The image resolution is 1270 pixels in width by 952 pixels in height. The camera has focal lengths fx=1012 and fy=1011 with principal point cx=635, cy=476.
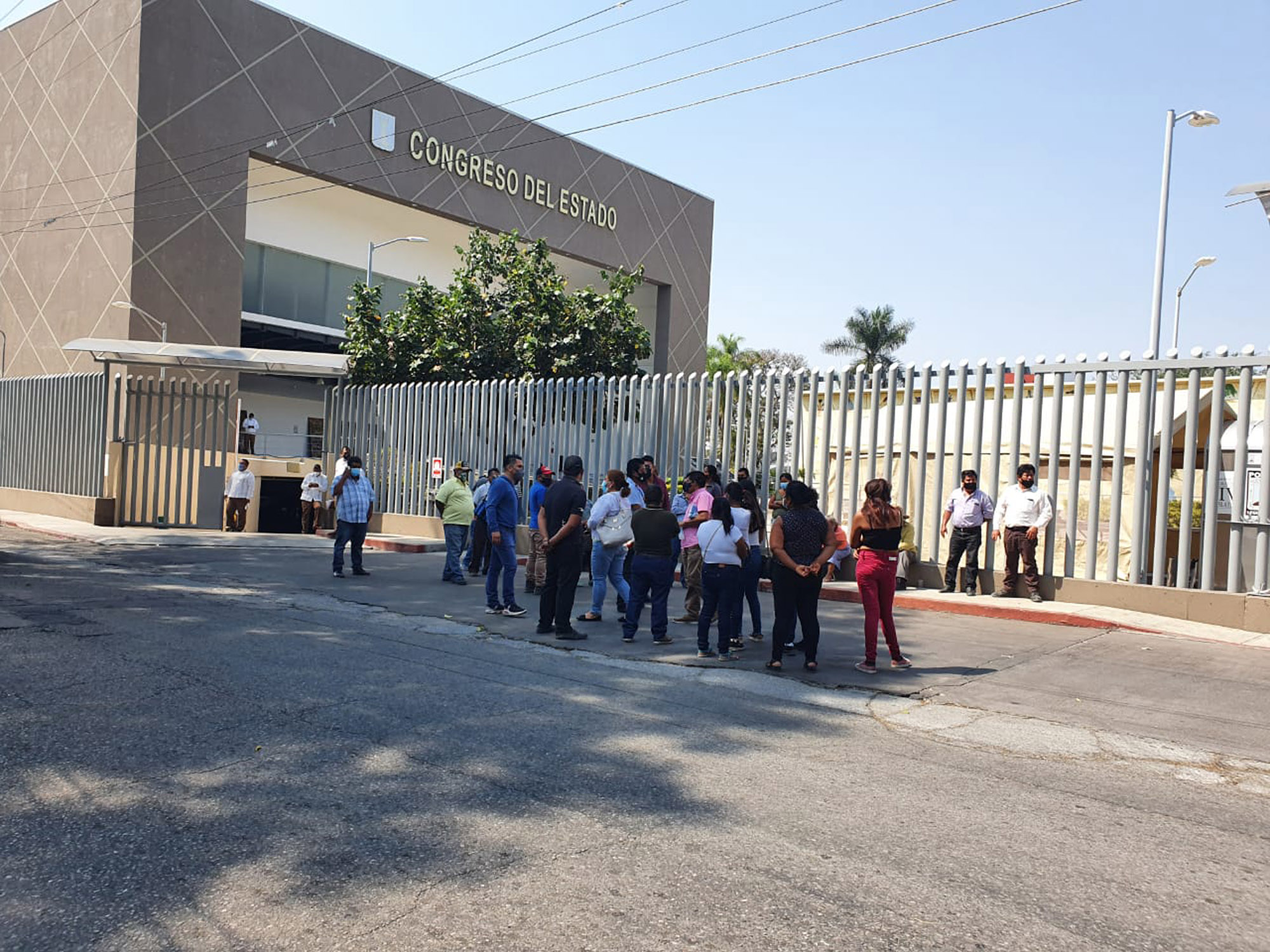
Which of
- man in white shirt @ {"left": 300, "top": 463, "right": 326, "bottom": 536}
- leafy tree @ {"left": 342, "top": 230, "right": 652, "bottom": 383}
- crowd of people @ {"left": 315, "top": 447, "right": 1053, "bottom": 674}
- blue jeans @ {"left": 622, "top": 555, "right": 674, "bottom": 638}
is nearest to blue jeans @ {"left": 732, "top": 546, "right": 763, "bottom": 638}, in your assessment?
crowd of people @ {"left": 315, "top": 447, "right": 1053, "bottom": 674}

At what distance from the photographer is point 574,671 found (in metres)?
8.08

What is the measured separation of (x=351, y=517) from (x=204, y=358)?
8710mm

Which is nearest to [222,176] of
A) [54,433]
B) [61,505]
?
[54,433]

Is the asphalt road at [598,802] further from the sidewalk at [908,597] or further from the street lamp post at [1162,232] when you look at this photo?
the street lamp post at [1162,232]

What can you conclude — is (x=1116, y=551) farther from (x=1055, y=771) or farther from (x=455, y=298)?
(x=455, y=298)

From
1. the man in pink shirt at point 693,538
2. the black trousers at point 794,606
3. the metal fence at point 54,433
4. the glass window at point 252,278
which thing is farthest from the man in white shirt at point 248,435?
the black trousers at point 794,606

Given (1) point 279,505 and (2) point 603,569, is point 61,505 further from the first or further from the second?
(2) point 603,569

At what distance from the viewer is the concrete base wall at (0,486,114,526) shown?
785 inches

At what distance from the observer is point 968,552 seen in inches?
479

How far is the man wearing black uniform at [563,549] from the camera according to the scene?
955 centimetres

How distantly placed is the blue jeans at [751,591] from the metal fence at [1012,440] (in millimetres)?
3897

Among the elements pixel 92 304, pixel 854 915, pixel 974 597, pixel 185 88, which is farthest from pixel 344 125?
pixel 854 915

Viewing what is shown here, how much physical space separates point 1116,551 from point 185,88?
1096 inches

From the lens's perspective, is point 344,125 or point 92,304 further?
point 344,125
